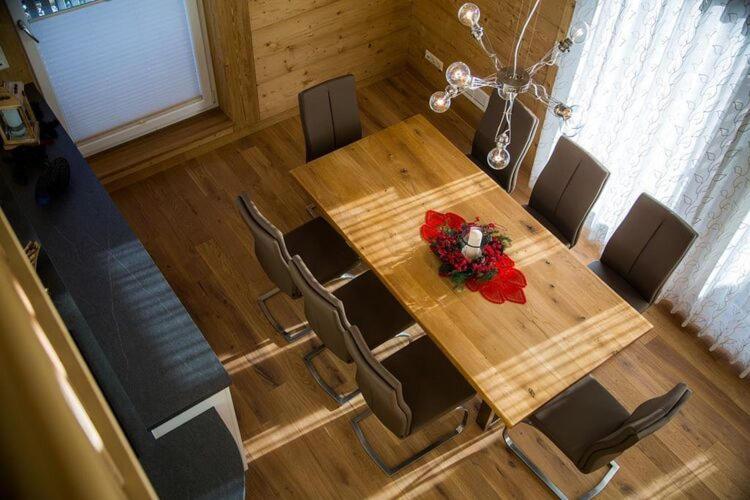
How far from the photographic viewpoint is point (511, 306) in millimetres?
3234

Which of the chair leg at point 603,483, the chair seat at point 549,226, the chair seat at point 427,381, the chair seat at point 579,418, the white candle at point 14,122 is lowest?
the chair leg at point 603,483

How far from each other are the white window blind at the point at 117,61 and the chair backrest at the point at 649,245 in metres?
2.97

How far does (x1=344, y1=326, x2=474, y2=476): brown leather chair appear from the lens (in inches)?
112

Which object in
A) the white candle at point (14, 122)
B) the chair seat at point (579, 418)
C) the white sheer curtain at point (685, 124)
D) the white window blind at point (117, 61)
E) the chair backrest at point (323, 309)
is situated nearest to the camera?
the chair backrest at point (323, 309)

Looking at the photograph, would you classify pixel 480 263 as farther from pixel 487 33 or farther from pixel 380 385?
pixel 487 33

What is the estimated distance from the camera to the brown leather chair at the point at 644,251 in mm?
3354

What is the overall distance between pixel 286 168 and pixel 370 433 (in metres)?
2.03

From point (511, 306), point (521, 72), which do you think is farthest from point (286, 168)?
point (521, 72)

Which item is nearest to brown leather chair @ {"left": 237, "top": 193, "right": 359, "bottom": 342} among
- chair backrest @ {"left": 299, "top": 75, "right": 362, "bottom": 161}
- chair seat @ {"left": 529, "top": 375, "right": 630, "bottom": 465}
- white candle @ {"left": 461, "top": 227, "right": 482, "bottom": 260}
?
chair backrest @ {"left": 299, "top": 75, "right": 362, "bottom": 161}

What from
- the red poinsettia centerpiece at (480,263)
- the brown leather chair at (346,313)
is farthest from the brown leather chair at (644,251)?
the brown leather chair at (346,313)

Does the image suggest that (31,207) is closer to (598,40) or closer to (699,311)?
(598,40)

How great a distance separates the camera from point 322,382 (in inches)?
147

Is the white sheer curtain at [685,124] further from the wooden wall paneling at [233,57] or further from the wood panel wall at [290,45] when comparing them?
the wooden wall paneling at [233,57]

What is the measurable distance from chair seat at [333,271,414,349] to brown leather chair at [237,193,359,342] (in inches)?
5.4
